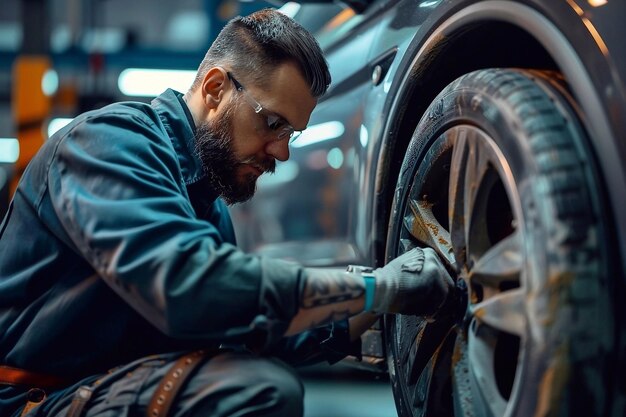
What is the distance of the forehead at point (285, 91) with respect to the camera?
1.54 m

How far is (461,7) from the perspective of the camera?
125cm

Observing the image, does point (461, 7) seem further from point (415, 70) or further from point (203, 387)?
point (203, 387)

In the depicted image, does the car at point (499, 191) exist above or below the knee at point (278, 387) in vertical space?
above

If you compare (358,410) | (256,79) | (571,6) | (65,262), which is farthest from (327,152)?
(358,410)

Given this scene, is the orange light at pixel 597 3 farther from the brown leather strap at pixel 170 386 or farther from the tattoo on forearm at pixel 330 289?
the brown leather strap at pixel 170 386

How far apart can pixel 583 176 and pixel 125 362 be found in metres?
0.89

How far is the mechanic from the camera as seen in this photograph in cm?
121

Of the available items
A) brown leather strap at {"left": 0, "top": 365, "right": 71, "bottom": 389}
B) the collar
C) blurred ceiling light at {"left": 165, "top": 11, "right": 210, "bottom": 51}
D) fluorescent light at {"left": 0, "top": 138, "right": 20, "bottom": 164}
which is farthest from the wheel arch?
fluorescent light at {"left": 0, "top": 138, "right": 20, "bottom": 164}

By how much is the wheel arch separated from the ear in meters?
0.34

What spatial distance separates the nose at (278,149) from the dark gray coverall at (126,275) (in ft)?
0.49

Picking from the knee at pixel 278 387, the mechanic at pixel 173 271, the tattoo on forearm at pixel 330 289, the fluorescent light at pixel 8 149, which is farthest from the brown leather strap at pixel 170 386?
the fluorescent light at pixel 8 149

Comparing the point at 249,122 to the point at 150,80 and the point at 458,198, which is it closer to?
the point at 458,198

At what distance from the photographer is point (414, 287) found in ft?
4.25

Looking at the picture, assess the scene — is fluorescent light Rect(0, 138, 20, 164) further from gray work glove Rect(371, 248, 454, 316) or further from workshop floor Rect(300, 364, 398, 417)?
gray work glove Rect(371, 248, 454, 316)
